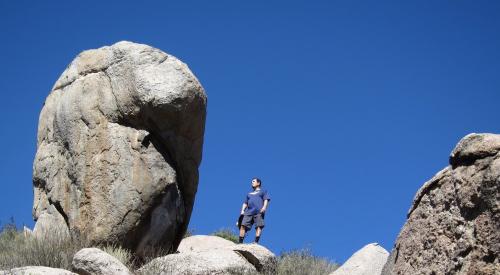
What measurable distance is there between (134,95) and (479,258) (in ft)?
23.8

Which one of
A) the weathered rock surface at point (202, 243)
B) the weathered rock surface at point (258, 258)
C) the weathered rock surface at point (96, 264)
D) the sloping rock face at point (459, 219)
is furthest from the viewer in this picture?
the weathered rock surface at point (202, 243)

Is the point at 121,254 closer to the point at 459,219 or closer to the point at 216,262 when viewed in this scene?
the point at 216,262

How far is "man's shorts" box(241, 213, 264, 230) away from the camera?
50.2 feet

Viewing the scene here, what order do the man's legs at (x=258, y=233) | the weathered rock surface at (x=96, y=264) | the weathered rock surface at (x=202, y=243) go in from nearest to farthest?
the weathered rock surface at (x=96, y=264) < the man's legs at (x=258, y=233) < the weathered rock surface at (x=202, y=243)

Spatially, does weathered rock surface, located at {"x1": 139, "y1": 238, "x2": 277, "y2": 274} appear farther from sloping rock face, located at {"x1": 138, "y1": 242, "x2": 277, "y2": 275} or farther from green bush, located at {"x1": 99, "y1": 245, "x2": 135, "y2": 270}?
green bush, located at {"x1": 99, "y1": 245, "x2": 135, "y2": 270}

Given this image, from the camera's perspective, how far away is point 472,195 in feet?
17.9

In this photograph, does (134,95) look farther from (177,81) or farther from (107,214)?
(107,214)

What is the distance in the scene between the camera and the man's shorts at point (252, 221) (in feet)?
50.2

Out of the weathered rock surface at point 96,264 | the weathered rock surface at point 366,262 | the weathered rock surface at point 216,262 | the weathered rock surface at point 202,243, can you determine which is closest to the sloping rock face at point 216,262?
the weathered rock surface at point 216,262

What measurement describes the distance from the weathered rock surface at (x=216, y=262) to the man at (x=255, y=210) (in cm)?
394

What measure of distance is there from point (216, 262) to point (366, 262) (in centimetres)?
242

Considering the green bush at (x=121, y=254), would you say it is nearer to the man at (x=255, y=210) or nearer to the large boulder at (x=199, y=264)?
the large boulder at (x=199, y=264)

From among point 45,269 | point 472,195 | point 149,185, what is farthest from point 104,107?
point 472,195

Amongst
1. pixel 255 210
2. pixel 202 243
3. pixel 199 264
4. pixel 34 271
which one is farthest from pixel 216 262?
pixel 202 243
